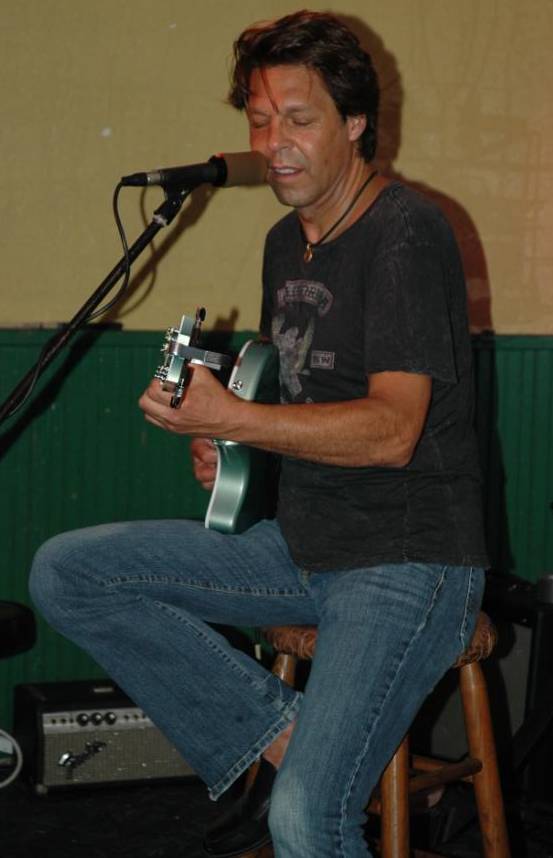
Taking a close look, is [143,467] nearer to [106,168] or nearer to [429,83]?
[106,168]

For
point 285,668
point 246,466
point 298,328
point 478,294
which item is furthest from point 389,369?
point 478,294

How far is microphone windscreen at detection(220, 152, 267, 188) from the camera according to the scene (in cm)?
214

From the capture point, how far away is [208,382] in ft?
6.38

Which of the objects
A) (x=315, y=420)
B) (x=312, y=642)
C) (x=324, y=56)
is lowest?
(x=312, y=642)

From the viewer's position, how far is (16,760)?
3217 mm

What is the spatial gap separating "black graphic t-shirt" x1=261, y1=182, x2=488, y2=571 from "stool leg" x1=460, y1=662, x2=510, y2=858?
0.33 m

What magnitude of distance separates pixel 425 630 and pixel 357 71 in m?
0.96

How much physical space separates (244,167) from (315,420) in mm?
491

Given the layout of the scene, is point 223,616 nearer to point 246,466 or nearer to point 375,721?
point 246,466

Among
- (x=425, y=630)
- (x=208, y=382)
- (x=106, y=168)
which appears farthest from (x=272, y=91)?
(x=106, y=168)

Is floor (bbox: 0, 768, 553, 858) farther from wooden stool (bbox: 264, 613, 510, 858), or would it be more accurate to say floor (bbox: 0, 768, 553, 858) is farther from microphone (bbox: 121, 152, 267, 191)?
microphone (bbox: 121, 152, 267, 191)

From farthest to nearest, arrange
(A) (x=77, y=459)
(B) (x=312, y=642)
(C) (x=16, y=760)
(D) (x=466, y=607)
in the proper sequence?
1. (A) (x=77, y=459)
2. (C) (x=16, y=760)
3. (B) (x=312, y=642)
4. (D) (x=466, y=607)

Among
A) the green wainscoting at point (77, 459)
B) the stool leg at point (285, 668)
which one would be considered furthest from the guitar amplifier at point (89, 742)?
the stool leg at point (285, 668)

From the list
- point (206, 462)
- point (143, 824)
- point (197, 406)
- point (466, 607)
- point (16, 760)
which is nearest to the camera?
point (197, 406)
